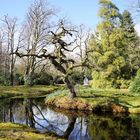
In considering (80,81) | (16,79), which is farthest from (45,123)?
(80,81)

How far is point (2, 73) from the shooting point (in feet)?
209

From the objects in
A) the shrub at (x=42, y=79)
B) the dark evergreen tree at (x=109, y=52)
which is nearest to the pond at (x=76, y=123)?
the dark evergreen tree at (x=109, y=52)

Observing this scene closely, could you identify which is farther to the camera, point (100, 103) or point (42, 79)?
point (42, 79)

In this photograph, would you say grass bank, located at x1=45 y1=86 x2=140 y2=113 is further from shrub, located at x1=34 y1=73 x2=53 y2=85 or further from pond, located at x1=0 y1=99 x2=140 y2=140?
shrub, located at x1=34 y1=73 x2=53 y2=85

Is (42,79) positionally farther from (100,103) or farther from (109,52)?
(100,103)

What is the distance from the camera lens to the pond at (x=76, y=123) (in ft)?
58.3

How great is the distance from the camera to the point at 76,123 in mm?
21688

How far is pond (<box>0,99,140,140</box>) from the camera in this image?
17.8 m

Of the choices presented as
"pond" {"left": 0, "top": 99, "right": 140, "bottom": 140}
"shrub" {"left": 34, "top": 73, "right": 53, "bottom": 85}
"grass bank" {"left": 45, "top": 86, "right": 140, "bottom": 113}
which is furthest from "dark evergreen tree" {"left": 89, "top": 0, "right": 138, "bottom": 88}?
"shrub" {"left": 34, "top": 73, "right": 53, "bottom": 85}

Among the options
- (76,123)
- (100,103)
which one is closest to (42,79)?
(100,103)

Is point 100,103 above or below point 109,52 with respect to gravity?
below

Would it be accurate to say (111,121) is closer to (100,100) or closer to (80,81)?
(100,100)

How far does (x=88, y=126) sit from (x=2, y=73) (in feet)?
150

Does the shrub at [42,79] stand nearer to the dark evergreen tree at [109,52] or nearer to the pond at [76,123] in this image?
the dark evergreen tree at [109,52]
